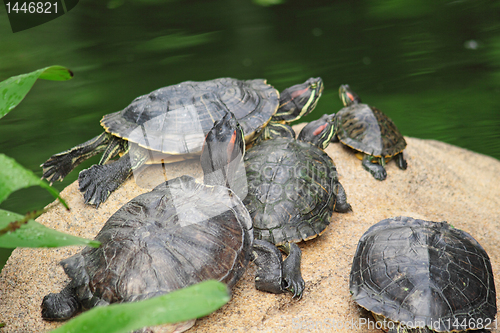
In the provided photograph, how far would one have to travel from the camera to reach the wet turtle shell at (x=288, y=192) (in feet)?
5.27

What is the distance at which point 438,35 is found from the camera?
2986 mm

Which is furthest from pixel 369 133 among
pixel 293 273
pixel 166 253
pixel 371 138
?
pixel 166 253

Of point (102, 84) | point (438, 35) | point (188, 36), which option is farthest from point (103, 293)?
point (438, 35)

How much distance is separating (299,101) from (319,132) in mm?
499

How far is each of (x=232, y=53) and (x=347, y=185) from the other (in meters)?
1.81

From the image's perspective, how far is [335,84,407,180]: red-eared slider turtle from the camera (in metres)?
2.38

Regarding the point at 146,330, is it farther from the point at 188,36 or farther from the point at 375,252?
the point at 188,36

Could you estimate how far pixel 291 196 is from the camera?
5.55 feet

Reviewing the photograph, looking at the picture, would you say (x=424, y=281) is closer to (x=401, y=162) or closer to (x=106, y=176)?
(x=401, y=162)

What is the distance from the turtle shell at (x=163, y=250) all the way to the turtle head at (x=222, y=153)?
0.22 meters

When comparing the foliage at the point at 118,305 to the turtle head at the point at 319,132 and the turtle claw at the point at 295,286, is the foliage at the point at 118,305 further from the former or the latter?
the turtle head at the point at 319,132

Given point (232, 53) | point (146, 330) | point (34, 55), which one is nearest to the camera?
point (146, 330)

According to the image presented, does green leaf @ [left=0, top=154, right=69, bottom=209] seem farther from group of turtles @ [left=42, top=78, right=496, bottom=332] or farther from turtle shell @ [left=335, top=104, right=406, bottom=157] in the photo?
turtle shell @ [left=335, top=104, right=406, bottom=157]

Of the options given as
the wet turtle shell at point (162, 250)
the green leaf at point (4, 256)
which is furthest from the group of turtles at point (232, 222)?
the green leaf at point (4, 256)
